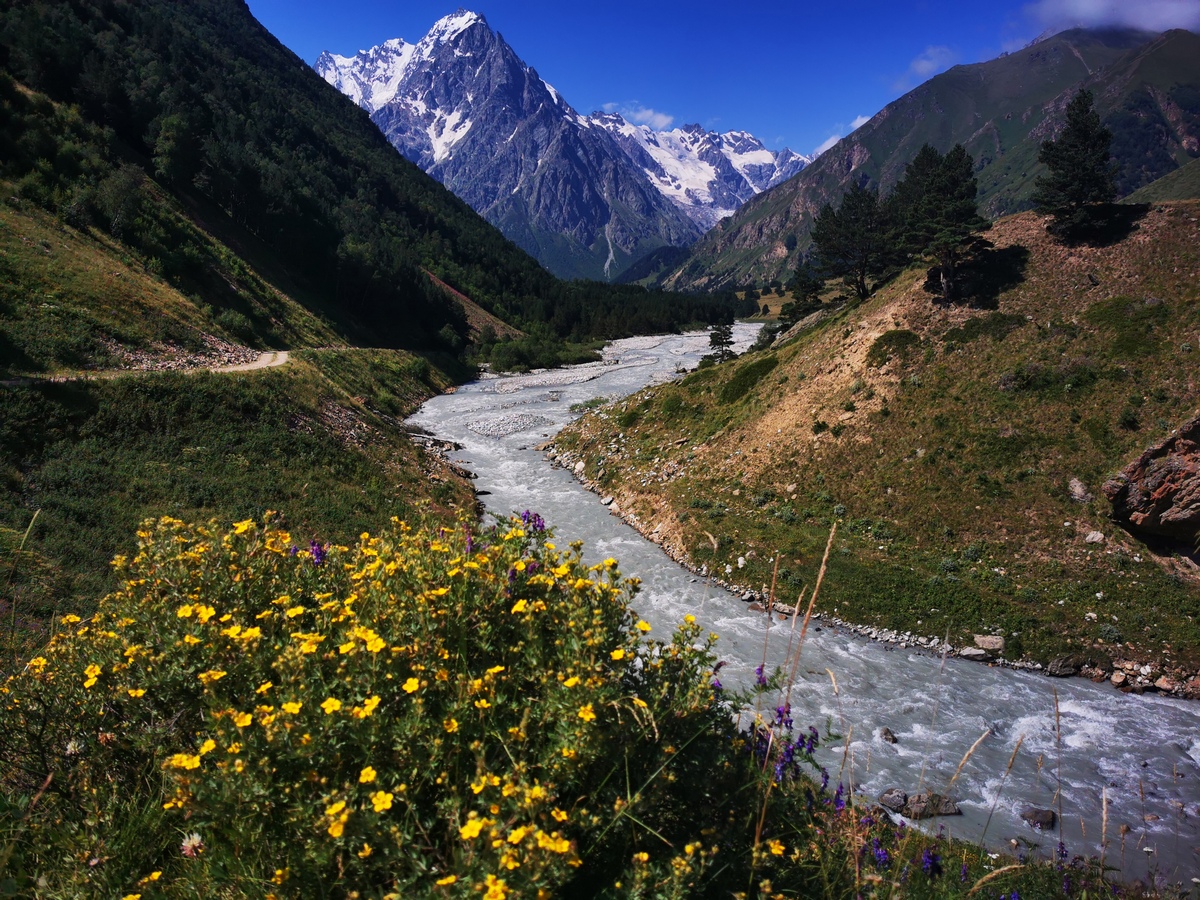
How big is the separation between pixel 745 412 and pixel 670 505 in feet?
32.1

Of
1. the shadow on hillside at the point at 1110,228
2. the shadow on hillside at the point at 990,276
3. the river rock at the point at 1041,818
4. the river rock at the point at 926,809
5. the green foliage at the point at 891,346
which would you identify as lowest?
the river rock at the point at 926,809

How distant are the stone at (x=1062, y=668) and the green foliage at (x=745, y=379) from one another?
2346 cm

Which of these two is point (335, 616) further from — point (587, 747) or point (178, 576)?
point (587, 747)

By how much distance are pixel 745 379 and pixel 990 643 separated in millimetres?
23682

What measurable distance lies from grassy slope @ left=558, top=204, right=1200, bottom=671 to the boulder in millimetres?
1091

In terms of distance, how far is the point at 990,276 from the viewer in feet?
112

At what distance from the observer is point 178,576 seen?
465cm

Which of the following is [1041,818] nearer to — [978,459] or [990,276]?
[978,459]

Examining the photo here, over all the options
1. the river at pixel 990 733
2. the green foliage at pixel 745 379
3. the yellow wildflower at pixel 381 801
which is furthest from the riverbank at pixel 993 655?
the green foliage at pixel 745 379

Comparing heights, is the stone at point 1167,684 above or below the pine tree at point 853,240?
below

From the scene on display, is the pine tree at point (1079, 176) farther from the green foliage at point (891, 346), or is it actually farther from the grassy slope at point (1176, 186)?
the grassy slope at point (1176, 186)

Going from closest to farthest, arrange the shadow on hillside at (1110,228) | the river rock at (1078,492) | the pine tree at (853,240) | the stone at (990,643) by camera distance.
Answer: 1. the stone at (990,643)
2. the river rock at (1078,492)
3. the shadow on hillside at (1110,228)
4. the pine tree at (853,240)

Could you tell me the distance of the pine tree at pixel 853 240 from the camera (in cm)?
4922

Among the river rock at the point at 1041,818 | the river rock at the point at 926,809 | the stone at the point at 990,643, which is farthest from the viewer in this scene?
the stone at the point at 990,643
